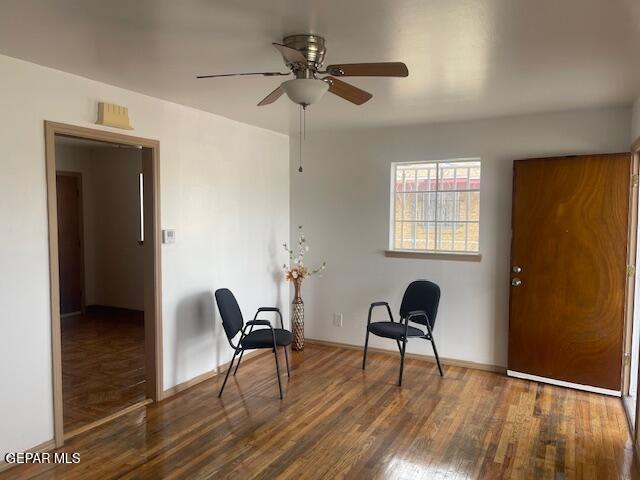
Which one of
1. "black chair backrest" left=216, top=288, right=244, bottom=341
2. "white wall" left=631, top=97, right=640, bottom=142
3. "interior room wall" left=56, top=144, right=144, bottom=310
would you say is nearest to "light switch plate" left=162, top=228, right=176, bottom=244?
"black chair backrest" left=216, top=288, right=244, bottom=341

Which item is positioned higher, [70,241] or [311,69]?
[311,69]

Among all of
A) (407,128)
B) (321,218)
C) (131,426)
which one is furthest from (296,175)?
(131,426)

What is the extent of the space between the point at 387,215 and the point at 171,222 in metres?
2.17

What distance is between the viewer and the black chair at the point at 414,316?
408 centimetres

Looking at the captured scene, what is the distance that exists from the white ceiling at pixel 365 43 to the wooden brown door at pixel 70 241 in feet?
12.5

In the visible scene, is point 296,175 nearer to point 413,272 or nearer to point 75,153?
point 413,272

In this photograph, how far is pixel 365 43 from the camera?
93.2 inches

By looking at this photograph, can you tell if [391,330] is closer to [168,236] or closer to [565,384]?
[565,384]

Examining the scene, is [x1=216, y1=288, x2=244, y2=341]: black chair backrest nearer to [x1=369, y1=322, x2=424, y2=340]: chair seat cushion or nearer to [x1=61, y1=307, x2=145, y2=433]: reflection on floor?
[x1=61, y1=307, x2=145, y2=433]: reflection on floor

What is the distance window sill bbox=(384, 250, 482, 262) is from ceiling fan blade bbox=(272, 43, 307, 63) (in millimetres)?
2768

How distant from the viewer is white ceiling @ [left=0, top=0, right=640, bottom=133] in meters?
1.98

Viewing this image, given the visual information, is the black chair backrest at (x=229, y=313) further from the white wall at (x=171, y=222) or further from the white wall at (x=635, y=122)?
the white wall at (x=635, y=122)

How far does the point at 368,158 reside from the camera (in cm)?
491

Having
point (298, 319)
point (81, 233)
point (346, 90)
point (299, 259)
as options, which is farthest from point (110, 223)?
point (346, 90)
